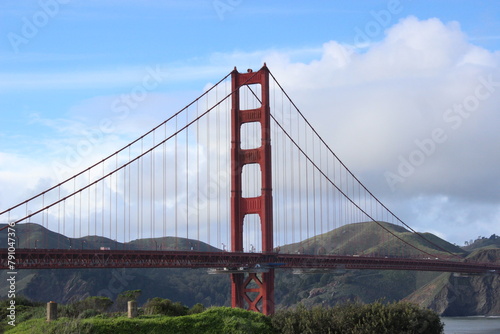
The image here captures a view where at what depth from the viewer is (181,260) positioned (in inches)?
2518

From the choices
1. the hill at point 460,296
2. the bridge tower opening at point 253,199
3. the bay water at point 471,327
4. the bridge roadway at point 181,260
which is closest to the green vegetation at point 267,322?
the bridge roadway at point 181,260

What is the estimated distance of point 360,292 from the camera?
650 ft

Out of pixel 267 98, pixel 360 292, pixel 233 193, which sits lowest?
pixel 360 292

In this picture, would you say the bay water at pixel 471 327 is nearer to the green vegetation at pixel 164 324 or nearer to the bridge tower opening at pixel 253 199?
the bridge tower opening at pixel 253 199

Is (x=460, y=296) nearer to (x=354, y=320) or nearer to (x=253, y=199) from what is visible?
(x=253, y=199)

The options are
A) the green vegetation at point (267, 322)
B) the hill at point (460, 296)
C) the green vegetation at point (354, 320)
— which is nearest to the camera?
A: the green vegetation at point (267, 322)

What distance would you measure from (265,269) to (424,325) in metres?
31.1

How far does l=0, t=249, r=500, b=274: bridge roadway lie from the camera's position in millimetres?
52438

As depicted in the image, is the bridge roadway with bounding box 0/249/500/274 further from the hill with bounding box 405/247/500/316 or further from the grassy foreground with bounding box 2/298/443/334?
the hill with bounding box 405/247/500/316

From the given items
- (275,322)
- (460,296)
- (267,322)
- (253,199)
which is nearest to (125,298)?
(253,199)

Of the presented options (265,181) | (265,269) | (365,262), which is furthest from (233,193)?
(365,262)

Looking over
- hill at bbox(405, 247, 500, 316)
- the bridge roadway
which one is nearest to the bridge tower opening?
the bridge roadway

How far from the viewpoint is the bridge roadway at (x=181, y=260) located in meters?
52.4

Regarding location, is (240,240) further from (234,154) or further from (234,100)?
(234,100)
